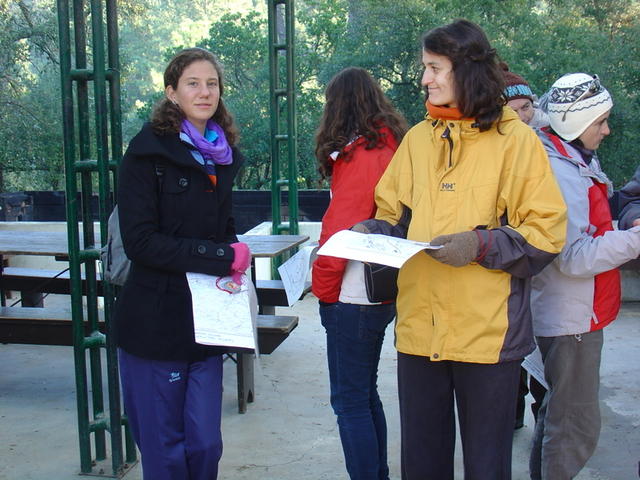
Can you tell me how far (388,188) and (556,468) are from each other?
1257 mm

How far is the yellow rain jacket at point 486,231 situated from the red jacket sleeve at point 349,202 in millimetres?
Result: 500

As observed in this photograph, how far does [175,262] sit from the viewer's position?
2.52 m

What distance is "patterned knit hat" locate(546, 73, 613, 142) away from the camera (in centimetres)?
275

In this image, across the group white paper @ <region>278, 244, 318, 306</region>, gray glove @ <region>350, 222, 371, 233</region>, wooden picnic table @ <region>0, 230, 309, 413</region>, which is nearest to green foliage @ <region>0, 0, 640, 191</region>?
wooden picnic table @ <region>0, 230, 309, 413</region>

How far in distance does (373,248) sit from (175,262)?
0.69 m

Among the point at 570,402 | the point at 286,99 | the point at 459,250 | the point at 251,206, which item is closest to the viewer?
the point at 459,250

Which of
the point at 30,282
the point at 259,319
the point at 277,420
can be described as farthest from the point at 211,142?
the point at 30,282

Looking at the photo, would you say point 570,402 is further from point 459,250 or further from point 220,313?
point 220,313

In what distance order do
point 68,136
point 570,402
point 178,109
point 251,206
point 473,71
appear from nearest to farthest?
point 473,71 < point 178,109 < point 570,402 < point 68,136 < point 251,206

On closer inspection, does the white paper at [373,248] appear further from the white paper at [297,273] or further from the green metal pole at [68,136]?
the green metal pole at [68,136]

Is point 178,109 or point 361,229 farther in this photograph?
point 178,109

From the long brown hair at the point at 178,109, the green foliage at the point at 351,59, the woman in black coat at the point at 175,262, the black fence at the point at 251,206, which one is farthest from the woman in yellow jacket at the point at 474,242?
the green foliage at the point at 351,59

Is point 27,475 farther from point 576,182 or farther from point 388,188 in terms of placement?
point 576,182

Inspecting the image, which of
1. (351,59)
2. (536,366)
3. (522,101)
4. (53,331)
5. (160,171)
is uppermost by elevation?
(351,59)
